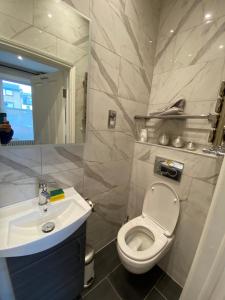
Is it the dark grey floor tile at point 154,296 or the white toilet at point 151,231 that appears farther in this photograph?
the dark grey floor tile at point 154,296

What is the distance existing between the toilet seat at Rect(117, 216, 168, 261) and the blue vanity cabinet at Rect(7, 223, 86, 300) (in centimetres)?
35

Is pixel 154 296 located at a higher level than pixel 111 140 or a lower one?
lower

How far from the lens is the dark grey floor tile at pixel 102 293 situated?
115 centimetres

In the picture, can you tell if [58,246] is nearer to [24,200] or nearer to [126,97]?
[24,200]

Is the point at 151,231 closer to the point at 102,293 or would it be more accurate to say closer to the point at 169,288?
the point at 169,288

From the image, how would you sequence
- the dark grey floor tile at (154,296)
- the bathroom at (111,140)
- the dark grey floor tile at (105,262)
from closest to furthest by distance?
the bathroom at (111,140)
the dark grey floor tile at (154,296)
the dark grey floor tile at (105,262)

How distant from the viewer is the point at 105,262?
1.44 meters

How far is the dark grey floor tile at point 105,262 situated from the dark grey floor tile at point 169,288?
43 centimetres

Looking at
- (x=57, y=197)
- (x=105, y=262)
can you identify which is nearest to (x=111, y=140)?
(x=57, y=197)

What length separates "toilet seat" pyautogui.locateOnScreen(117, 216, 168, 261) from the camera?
105 cm

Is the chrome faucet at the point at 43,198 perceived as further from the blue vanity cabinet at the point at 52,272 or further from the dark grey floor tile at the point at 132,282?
the dark grey floor tile at the point at 132,282

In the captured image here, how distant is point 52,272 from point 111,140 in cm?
101

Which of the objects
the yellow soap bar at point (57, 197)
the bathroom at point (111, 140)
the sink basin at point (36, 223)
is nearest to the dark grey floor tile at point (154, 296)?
the bathroom at point (111, 140)

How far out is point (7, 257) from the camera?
0.64 metres
